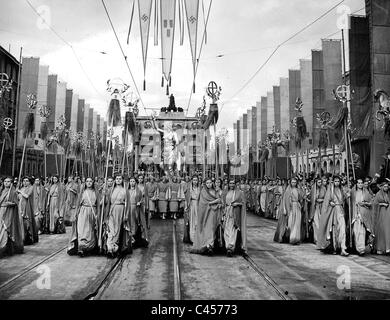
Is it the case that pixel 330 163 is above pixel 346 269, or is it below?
above

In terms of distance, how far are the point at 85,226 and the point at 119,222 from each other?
829 millimetres

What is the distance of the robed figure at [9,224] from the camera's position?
844cm

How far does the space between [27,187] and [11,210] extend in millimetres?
2170

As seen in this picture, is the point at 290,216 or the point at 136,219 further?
the point at 290,216

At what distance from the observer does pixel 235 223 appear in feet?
30.0

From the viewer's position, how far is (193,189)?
38.1 feet

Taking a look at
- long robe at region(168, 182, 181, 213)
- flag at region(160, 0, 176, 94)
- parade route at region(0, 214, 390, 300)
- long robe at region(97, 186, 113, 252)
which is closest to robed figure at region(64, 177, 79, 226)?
parade route at region(0, 214, 390, 300)

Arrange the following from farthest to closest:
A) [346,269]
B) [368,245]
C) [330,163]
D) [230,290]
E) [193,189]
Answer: [330,163]
[193,189]
[368,245]
[346,269]
[230,290]

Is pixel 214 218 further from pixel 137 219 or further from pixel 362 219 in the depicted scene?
pixel 362 219

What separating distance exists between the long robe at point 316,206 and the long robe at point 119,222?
18.4ft

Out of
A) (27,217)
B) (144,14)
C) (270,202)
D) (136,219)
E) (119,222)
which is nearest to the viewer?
(119,222)

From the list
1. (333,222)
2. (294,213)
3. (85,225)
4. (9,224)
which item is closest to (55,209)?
(9,224)
